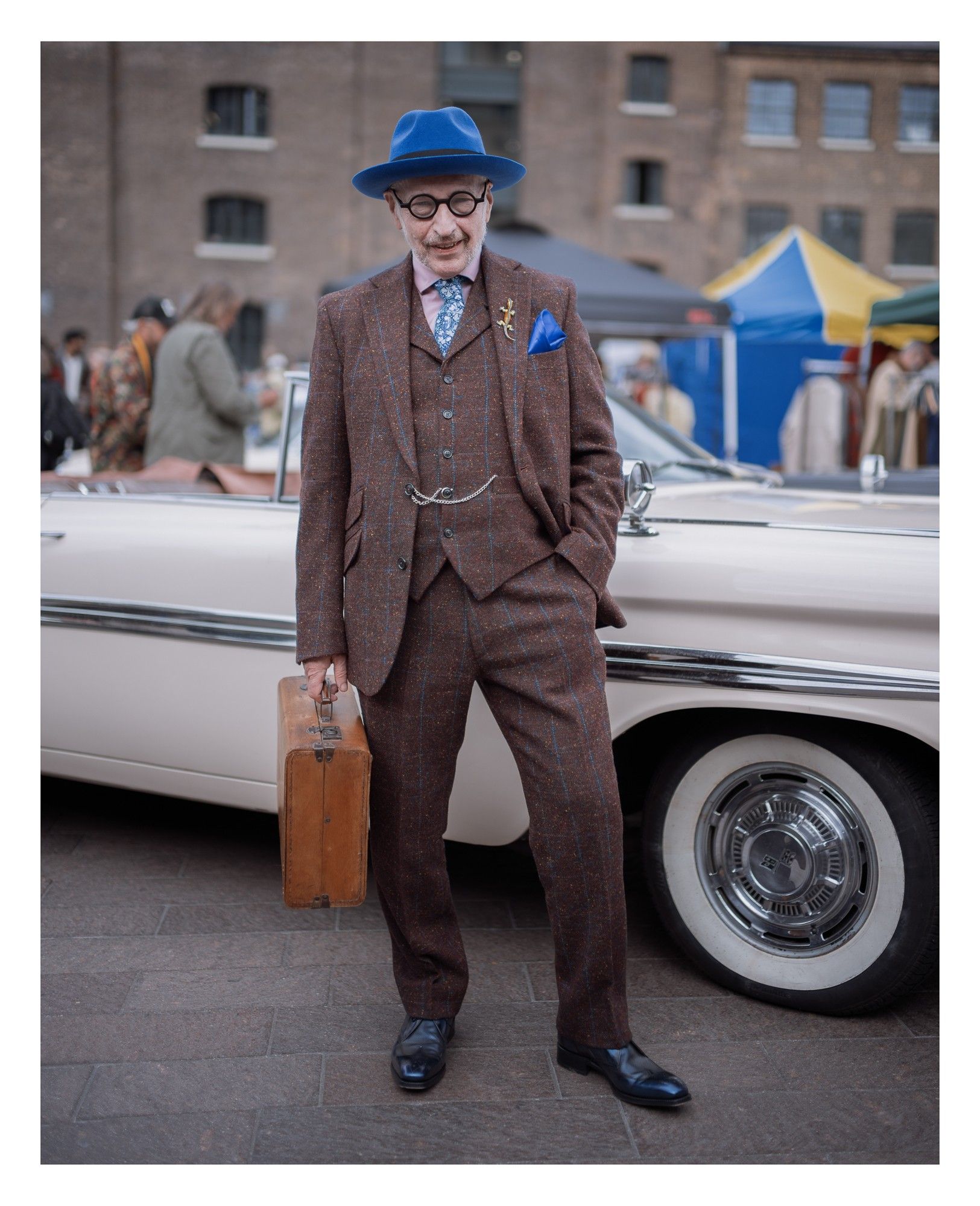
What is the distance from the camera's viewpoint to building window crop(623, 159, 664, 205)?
2789 centimetres

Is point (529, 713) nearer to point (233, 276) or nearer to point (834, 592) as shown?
point (834, 592)

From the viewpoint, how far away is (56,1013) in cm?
284

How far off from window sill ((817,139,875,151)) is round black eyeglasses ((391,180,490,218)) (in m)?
28.7

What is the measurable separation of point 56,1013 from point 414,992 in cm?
89

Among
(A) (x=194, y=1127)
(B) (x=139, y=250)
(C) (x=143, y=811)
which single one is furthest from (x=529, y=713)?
(B) (x=139, y=250)

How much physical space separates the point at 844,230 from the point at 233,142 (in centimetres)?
1445

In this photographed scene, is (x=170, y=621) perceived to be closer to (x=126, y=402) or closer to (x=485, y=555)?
(x=485, y=555)

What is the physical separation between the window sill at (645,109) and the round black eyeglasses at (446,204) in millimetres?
27102

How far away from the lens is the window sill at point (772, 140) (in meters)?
27.9

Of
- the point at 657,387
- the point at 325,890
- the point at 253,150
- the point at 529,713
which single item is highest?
the point at 253,150

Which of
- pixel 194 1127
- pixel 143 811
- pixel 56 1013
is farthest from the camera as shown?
pixel 143 811
